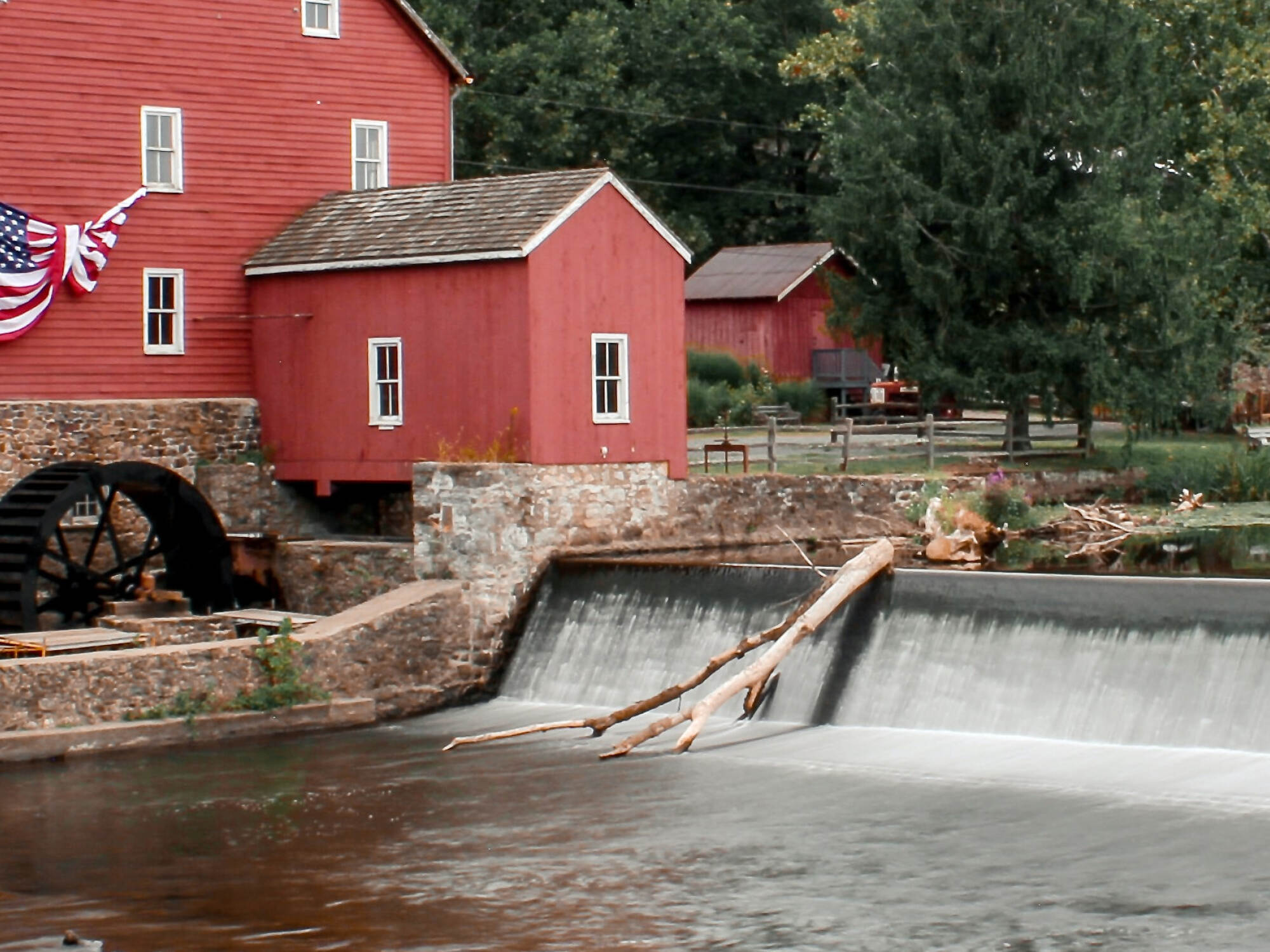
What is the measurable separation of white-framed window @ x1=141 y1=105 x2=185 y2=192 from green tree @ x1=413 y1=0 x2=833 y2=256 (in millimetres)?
23393

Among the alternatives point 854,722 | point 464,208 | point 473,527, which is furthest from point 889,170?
point 854,722

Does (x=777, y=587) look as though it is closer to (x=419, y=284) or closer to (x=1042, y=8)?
(x=419, y=284)

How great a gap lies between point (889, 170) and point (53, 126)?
14.1 m

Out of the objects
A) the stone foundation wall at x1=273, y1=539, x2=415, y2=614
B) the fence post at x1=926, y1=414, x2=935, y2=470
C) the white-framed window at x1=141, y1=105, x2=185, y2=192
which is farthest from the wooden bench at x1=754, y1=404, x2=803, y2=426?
the stone foundation wall at x1=273, y1=539, x2=415, y2=614

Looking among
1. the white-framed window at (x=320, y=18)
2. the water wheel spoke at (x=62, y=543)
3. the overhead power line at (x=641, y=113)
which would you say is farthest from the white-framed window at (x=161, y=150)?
the overhead power line at (x=641, y=113)

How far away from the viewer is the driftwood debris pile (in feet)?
60.8

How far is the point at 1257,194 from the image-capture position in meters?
36.2

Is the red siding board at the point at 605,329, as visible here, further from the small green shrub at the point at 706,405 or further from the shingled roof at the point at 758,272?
the shingled roof at the point at 758,272

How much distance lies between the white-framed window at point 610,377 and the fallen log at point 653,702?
528 centimetres

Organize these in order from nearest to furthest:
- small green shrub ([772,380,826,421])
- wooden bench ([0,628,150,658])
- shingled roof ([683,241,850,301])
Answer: wooden bench ([0,628,150,658]), small green shrub ([772,380,826,421]), shingled roof ([683,241,850,301])

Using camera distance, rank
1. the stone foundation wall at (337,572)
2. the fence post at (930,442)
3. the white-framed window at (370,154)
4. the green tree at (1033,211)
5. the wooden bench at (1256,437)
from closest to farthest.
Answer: the stone foundation wall at (337,572) < the white-framed window at (370,154) < the fence post at (930,442) < the green tree at (1033,211) < the wooden bench at (1256,437)

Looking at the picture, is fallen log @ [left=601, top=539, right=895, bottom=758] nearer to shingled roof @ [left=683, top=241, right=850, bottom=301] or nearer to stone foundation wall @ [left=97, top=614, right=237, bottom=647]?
stone foundation wall @ [left=97, top=614, right=237, bottom=647]

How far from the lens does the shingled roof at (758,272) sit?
46844 mm

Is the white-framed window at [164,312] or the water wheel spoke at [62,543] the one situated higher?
the white-framed window at [164,312]
